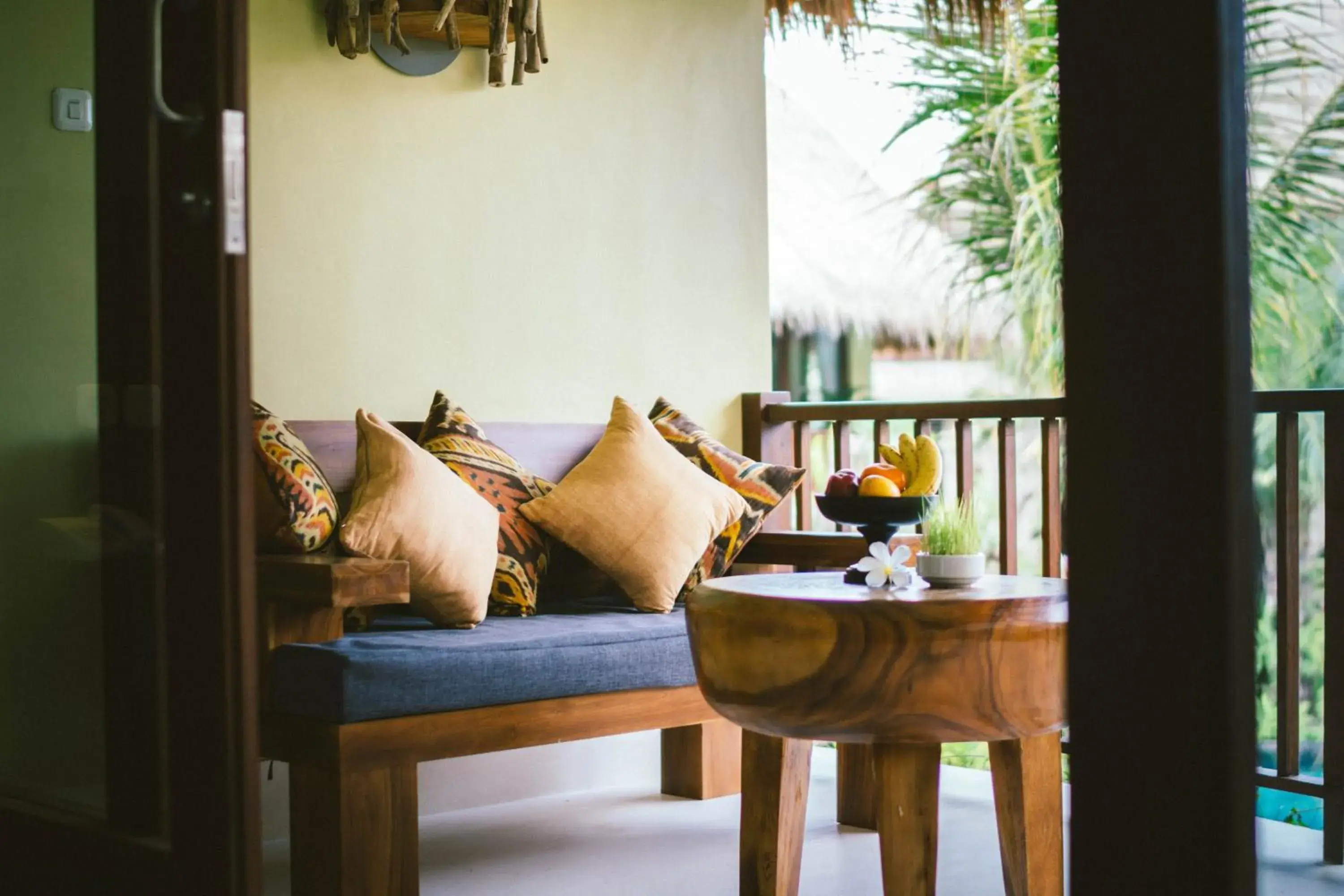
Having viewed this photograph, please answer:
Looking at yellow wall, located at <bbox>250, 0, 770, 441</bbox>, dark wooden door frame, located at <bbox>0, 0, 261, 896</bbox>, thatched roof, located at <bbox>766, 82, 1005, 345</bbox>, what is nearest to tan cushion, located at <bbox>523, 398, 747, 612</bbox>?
yellow wall, located at <bbox>250, 0, 770, 441</bbox>

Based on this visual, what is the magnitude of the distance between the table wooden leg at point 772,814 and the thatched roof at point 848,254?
594 centimetres

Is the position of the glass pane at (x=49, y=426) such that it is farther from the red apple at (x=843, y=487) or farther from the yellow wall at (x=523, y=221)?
the red apple at (x=843, y=487)

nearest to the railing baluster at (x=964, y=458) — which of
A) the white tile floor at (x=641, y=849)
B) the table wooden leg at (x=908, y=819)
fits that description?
the white tile floor at (x=641, y=849)

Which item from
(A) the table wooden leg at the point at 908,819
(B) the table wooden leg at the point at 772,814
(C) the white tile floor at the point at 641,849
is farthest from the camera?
(C) the white tile floor at the point at 641,849

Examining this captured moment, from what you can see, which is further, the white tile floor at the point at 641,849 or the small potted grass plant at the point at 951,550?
the white tile floor at the point at 641,849

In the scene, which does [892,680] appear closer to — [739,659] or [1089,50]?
[739,659]

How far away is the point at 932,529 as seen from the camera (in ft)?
8.21

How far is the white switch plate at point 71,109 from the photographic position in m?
2.18

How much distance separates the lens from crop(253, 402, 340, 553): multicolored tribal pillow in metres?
2.84

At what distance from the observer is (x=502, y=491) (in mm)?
3441

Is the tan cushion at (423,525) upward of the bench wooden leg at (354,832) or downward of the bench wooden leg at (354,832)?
upward

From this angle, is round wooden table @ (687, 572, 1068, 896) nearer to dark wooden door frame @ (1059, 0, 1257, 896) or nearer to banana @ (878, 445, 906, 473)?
banana @ (878, 445, 906, 473)

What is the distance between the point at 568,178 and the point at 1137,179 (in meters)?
2.86

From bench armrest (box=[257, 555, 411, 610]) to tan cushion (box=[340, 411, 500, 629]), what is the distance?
17 cm
